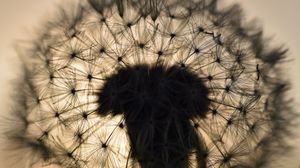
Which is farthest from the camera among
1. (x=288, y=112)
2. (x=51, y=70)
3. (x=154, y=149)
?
(x=288, y=112)

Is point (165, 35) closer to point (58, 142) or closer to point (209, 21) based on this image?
point (209, 21)

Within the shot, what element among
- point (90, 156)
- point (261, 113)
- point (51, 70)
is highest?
point (51, 70)

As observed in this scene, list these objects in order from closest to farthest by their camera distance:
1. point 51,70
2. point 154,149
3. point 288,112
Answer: point 154,149
point 51,70
point 288,112

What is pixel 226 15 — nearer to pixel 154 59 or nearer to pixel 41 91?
pixel 154 59

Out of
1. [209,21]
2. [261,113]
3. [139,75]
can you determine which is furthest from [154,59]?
[261,113]

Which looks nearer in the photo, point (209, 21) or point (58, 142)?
point (58, 142)

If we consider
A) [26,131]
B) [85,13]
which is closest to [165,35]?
[85,13]

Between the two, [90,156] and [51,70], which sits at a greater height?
[51,70]
